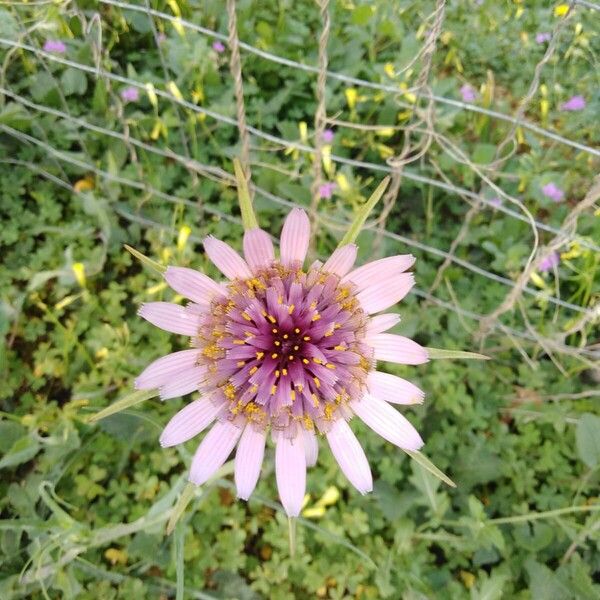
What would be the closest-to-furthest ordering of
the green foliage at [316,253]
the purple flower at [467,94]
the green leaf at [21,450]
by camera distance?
the green leaf at [21,450] → the green foliage at [316,253] → the purple flower at [467,94]

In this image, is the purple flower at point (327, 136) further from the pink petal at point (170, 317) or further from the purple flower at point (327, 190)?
the pink petal at point (170, 317)

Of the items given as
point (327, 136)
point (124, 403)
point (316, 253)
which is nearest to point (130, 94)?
point (327, 136)

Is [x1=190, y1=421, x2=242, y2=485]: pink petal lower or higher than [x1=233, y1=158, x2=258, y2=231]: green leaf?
lower

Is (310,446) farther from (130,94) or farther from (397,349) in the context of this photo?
(130,94)

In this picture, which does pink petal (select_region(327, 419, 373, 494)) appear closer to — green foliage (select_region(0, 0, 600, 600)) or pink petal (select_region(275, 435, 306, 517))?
pink petal (select_region(275, 435, 306, 517))

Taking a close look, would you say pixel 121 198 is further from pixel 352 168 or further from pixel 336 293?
pixel 336 293

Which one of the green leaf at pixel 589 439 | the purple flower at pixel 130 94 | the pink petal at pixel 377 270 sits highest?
the pink petal at pixel 377 270

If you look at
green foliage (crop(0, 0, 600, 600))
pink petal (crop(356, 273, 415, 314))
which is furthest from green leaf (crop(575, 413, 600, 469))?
pink petal (crop(356, 273, 415, 314))

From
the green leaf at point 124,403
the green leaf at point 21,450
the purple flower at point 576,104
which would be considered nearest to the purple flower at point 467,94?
the purple flower at point 576,104
